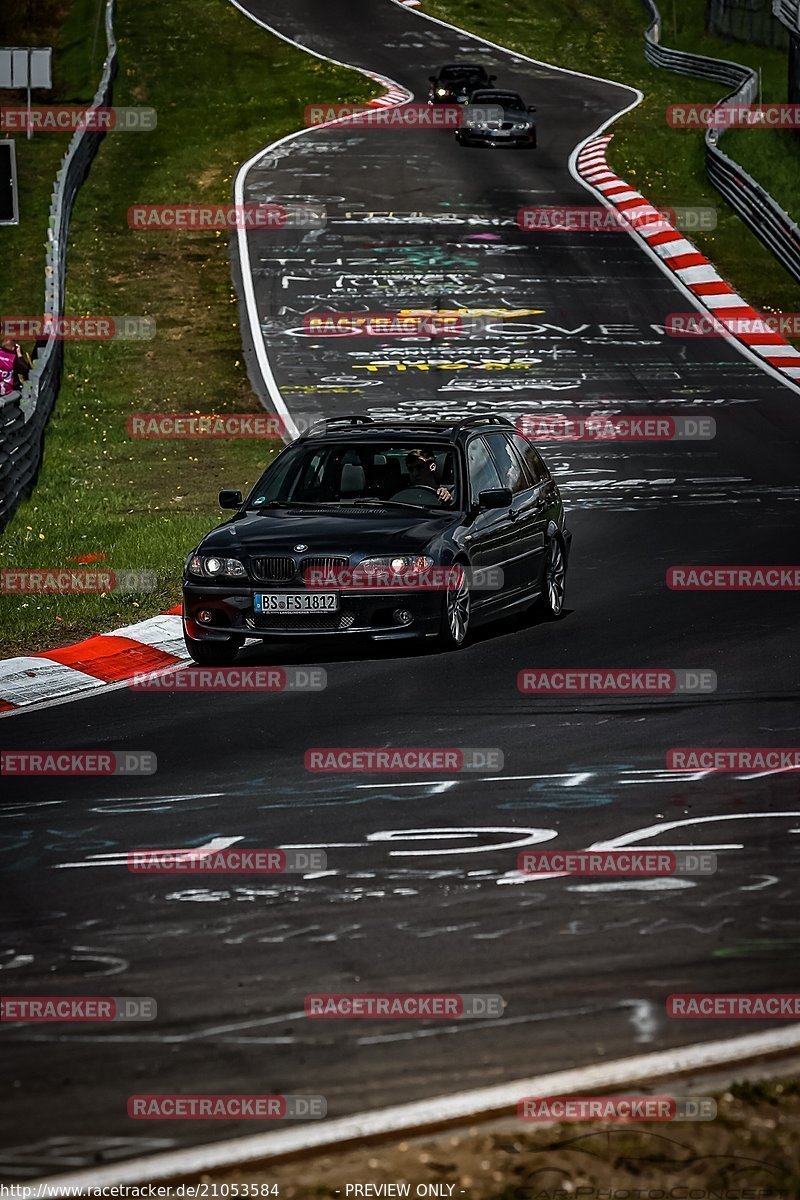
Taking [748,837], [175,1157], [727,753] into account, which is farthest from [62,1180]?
[727,753]

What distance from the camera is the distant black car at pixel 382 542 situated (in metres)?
13.2

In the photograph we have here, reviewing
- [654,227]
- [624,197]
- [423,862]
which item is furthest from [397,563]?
[624,197]

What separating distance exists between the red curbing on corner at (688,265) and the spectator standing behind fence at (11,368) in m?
10.5

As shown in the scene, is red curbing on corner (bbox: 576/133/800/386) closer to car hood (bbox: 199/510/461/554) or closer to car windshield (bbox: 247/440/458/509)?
car windshield (bbox: 247/440/458/509)

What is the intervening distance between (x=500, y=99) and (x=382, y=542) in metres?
35.8

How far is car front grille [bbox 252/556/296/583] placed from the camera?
43.6ft

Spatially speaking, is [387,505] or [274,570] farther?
[387,505]

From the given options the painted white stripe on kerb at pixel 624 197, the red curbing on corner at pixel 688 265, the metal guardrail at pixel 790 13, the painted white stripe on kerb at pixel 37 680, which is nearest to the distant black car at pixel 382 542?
the painted white stripe on kerb at pixel 37 680

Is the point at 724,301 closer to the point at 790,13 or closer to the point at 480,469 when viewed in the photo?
the point at 790,13

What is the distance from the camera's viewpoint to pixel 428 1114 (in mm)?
5582

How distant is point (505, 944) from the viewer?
23.9 ft

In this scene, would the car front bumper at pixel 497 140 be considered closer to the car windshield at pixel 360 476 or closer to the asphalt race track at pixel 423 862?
the asphalt race track at pixel 423 862

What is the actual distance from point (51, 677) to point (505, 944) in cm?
623

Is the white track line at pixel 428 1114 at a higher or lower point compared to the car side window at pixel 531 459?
higher
